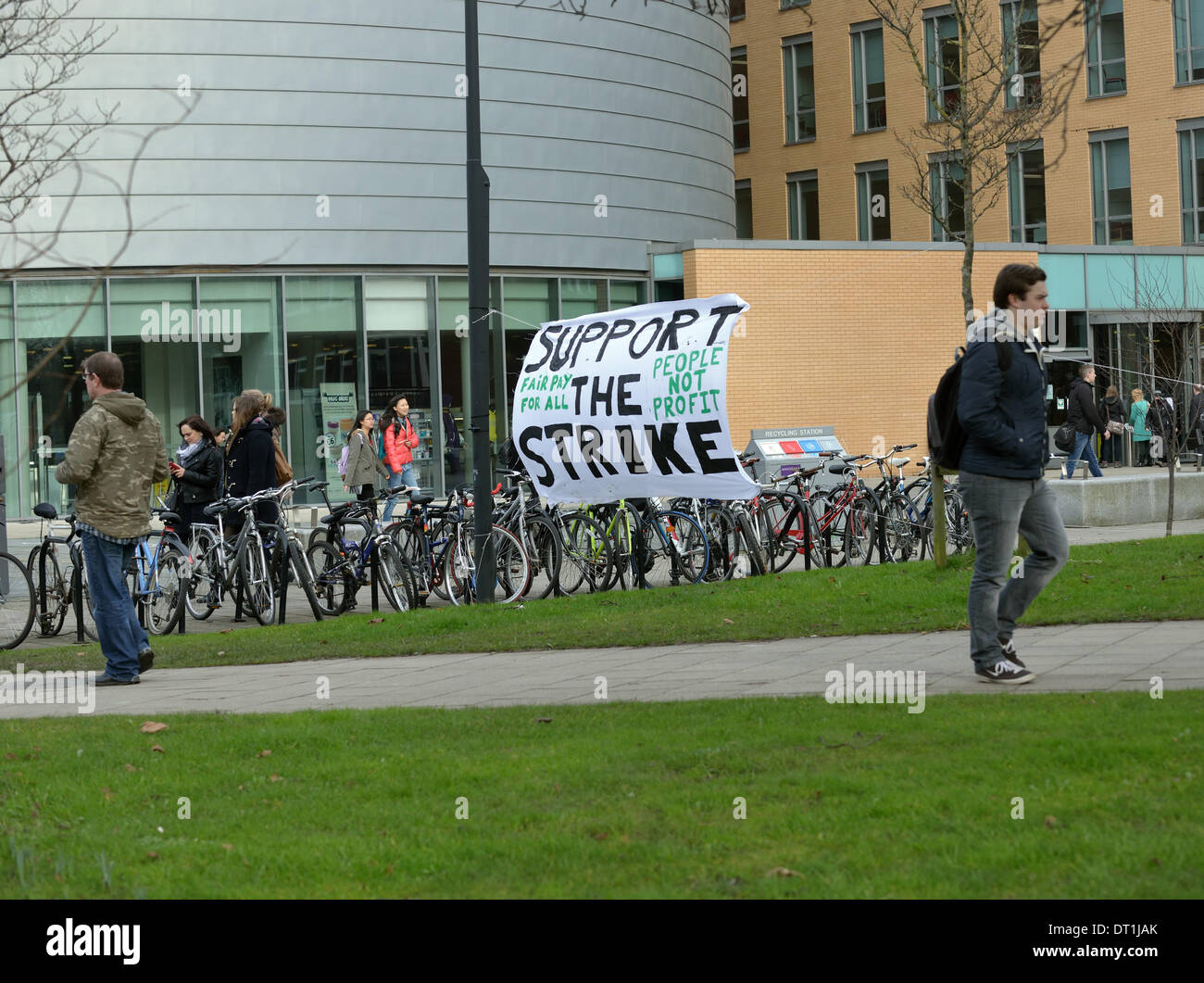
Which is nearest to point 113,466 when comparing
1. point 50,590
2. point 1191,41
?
point 50,590

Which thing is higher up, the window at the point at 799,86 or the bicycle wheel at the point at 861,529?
the window at the point at 799,86

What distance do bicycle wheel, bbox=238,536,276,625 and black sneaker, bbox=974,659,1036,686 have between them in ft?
23.8

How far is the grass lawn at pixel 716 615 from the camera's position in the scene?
34.3ft

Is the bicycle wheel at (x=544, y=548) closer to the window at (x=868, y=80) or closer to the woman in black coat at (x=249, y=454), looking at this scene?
the woman in black coat at (x=249, y=454)

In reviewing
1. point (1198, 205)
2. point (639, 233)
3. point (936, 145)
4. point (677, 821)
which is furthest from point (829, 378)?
point (677, 821)

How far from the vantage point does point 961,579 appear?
12102 mm

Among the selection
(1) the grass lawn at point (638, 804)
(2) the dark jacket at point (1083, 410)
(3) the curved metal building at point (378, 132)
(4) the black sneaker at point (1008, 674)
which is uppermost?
(3) the curved metal building at point (378, 132)

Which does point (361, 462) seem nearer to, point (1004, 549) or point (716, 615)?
point (716, 615)

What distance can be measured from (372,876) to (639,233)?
2536cm

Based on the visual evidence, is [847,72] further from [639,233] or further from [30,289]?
[30,289]

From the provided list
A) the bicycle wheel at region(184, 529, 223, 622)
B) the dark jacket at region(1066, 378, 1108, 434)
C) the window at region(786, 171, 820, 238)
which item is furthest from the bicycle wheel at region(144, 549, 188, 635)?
the window at region(786, 171, 820, 238)

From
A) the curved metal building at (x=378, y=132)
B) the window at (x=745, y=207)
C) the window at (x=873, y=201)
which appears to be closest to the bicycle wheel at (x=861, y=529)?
the curved metal building at (x=378, y=132)

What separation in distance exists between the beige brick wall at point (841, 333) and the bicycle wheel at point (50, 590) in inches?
686

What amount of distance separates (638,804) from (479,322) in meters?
7.94
